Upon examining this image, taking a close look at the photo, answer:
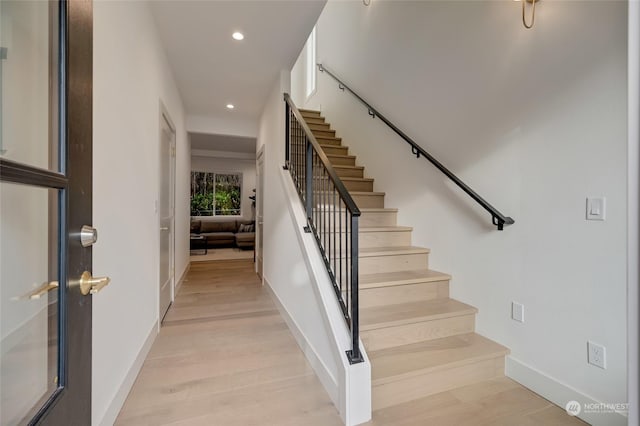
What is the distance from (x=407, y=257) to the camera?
2.49 metres

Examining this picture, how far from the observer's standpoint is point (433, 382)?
5.53ft

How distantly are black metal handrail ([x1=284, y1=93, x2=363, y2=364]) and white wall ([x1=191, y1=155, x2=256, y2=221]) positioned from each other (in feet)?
19.4

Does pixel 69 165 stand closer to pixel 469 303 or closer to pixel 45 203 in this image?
pixel 45 203

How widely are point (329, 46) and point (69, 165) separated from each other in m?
5.09

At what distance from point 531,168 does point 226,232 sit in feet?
23.6

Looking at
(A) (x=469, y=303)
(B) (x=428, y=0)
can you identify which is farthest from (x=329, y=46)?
(A) (x=469, y=303)

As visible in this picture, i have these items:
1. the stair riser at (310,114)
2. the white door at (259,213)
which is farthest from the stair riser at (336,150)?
the stair riser at (310,114)

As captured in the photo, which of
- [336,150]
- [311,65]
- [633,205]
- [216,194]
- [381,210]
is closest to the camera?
[633,205]

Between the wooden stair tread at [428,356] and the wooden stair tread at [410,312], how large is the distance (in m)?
0.16

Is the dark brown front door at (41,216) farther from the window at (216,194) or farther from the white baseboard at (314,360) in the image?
the window at (216,194)

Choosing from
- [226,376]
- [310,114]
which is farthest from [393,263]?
[310,114]

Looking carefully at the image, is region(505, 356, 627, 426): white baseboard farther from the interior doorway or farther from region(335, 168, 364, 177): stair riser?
the interior doorway

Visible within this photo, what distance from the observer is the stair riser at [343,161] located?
3.76m

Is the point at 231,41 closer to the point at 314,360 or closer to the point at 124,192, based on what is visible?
the point at 124,192
